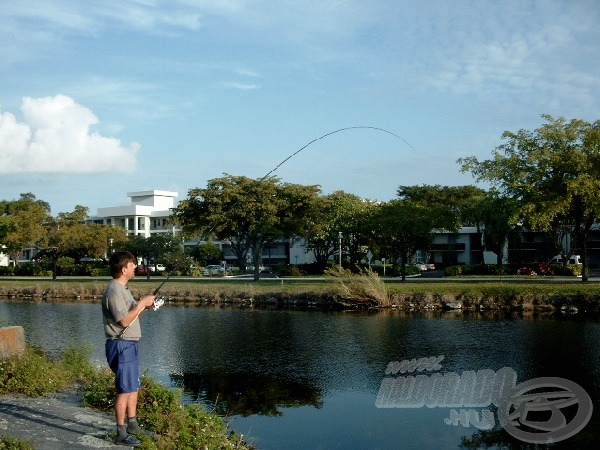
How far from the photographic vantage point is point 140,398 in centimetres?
925

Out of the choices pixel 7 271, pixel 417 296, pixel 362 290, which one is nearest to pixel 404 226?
pixel 417 296

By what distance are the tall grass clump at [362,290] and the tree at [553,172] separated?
8724 millimetres

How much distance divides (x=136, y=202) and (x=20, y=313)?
284 feet

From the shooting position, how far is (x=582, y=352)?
→ 58.8 ft

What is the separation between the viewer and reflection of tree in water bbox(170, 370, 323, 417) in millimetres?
12384

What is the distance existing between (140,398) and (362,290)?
2312 centimetres

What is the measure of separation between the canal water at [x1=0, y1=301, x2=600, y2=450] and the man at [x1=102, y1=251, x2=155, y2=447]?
3.43m

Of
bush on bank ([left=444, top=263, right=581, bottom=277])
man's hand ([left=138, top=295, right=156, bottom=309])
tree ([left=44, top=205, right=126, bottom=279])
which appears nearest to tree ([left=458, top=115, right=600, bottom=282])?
bush on bank ([left=444, top=263, right=581, bottom=277])

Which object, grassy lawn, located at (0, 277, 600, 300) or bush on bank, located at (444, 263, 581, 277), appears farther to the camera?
bush on bank, located at (444, 263, 581, 277)

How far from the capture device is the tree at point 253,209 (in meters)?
46.0

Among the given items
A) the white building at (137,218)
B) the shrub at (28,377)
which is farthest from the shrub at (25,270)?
the shrub at (28,377)

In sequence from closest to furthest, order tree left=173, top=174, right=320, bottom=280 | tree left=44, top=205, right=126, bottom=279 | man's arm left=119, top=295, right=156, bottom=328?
1. man's arm left=119, top=295, right=156, bottom=328
2. tree left=173, top=174, right=320, bottom=280
3. tree left=44, top=205, right=126, bottom=279

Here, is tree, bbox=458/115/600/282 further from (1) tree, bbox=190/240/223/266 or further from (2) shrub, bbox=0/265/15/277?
(2) shrub, bbox=0/265/15/277

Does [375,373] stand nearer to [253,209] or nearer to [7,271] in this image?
[253,209]
